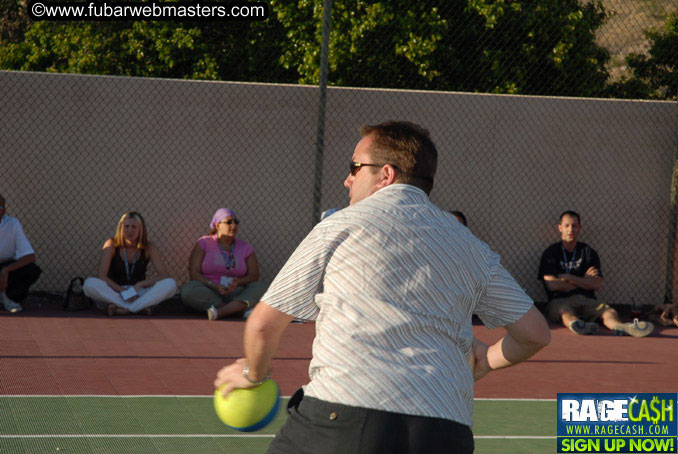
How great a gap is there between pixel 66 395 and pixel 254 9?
1247cm

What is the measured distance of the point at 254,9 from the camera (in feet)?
57.5

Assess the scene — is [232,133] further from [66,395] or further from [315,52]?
[315,52]

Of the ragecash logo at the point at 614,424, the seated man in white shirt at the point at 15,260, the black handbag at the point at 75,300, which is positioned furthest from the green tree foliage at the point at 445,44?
the ragecash logo at the point at 614,424

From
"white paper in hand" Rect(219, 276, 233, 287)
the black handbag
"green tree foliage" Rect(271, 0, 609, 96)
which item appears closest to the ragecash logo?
"white paper in hand" Rect(219, 276, 233, 287)

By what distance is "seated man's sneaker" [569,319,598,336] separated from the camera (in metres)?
10.4

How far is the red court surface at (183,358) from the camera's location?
6.91 meters

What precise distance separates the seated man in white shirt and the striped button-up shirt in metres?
8.39

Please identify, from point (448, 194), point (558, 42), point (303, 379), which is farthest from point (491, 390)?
point (558, 42)

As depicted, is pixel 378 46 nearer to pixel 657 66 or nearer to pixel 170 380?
pixel 657 66

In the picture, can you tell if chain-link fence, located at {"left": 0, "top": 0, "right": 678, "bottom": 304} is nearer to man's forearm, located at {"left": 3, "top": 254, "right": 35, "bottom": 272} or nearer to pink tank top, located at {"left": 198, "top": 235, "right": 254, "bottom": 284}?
pink tank top, located at {"left": 198, "top": 235, "right": 254, "bottom": 284}

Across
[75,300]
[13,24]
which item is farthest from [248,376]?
[13,24]

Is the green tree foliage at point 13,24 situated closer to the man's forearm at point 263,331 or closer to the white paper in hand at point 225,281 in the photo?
the white paper in hand at point 225,281

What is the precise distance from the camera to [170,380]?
23.0ft

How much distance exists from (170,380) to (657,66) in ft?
47.2
